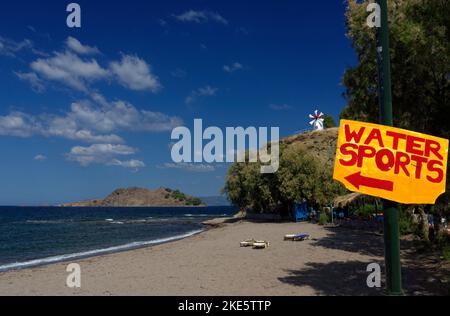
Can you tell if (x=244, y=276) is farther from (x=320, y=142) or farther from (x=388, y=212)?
(x=320, y=142)

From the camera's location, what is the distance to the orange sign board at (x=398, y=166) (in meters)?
6.09

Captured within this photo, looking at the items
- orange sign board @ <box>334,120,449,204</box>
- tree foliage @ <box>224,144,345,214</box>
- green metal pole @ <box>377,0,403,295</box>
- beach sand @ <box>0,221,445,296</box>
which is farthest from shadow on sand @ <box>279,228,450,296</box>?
tree foliage @ <box>224,144,345,214</box>

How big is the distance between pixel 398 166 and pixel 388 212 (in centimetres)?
78

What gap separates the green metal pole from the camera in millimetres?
6277

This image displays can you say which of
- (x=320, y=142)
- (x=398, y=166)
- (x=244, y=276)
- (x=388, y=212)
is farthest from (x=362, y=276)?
(x=320, y=142)

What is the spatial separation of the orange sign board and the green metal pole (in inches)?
11.6

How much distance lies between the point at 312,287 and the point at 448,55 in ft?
24.8

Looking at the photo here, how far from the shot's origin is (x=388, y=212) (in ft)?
20.7

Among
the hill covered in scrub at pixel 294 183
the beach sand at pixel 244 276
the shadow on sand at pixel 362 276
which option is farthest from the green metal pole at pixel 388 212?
the hill covered in scrub at pixel 294 183

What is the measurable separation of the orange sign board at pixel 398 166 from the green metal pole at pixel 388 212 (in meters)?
0.29

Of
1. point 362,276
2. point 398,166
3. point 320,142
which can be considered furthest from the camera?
point 320,142

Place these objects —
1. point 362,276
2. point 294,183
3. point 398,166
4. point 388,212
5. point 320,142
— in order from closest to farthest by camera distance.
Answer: point 398,166 → point 388,212 → point 362,276 → point 294,183 → point 320,142
